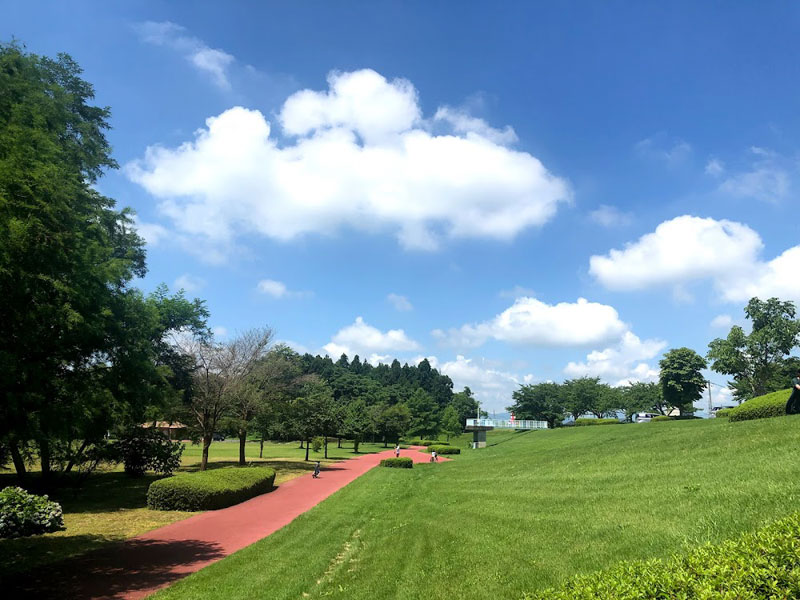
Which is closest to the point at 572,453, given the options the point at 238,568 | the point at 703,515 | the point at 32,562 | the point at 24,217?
the point at 703,515

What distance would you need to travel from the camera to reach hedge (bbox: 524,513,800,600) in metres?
4.10

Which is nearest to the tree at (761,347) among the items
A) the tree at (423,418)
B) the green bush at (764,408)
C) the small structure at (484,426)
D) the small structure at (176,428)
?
the small structure at (484,426)

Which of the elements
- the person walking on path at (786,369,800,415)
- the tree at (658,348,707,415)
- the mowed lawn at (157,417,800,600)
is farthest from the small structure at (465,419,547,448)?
Result: the mowed lawn at (157,417,800,600)

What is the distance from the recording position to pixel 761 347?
50344 mm

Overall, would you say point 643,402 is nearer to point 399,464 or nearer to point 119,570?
point 399,464

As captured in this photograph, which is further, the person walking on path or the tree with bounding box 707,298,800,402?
the tree with bounding box 707,298,800,402

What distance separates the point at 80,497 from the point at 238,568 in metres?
16.4

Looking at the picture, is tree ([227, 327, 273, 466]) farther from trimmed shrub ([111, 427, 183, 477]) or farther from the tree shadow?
the tree shadow

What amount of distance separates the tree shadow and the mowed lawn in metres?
0.96

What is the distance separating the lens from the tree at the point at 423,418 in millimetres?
83750

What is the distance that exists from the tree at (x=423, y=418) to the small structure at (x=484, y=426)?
2326 cm

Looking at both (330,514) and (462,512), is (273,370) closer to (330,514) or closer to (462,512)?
(330,514)

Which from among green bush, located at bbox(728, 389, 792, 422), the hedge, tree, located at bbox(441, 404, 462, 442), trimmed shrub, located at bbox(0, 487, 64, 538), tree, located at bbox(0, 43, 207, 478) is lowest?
tree, located at bbox(441, 404, 462, 442)

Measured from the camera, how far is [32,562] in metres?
11.6
